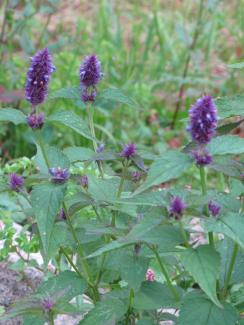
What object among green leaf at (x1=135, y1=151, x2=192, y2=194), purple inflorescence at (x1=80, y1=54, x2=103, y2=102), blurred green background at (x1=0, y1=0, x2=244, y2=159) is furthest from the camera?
blurred green background at (x1=0, y1=0, x2=244, y2=159)

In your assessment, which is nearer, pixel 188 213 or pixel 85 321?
pixel 188 213

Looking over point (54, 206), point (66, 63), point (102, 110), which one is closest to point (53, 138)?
point (102, 110)

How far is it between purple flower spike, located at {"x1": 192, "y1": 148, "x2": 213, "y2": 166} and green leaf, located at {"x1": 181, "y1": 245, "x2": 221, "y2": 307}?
189mm

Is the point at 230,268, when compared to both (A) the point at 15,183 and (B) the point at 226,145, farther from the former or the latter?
(A) the point at 15,183

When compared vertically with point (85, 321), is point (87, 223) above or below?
above

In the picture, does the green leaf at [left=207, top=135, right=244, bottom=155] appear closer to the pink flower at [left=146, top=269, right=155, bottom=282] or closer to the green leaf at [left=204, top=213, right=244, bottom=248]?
the green leaf at [left=204, top=213, right=244, bottom=248]

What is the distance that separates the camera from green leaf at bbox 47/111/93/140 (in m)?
1.69

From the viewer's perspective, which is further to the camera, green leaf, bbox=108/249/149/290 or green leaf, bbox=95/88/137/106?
green leaf, bbox=95/88/137/106

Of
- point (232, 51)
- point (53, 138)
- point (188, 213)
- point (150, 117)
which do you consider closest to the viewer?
point (188, 213)

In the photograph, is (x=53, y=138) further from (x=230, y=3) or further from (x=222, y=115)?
(x=230, y=3)

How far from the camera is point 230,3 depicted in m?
6.02

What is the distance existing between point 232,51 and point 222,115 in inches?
146

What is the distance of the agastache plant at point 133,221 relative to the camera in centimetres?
151

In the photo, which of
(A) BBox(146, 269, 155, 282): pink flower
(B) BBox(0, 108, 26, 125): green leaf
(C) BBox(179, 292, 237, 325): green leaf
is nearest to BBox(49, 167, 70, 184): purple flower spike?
(B) BBox(0, 108, 26, 125): green leaf
